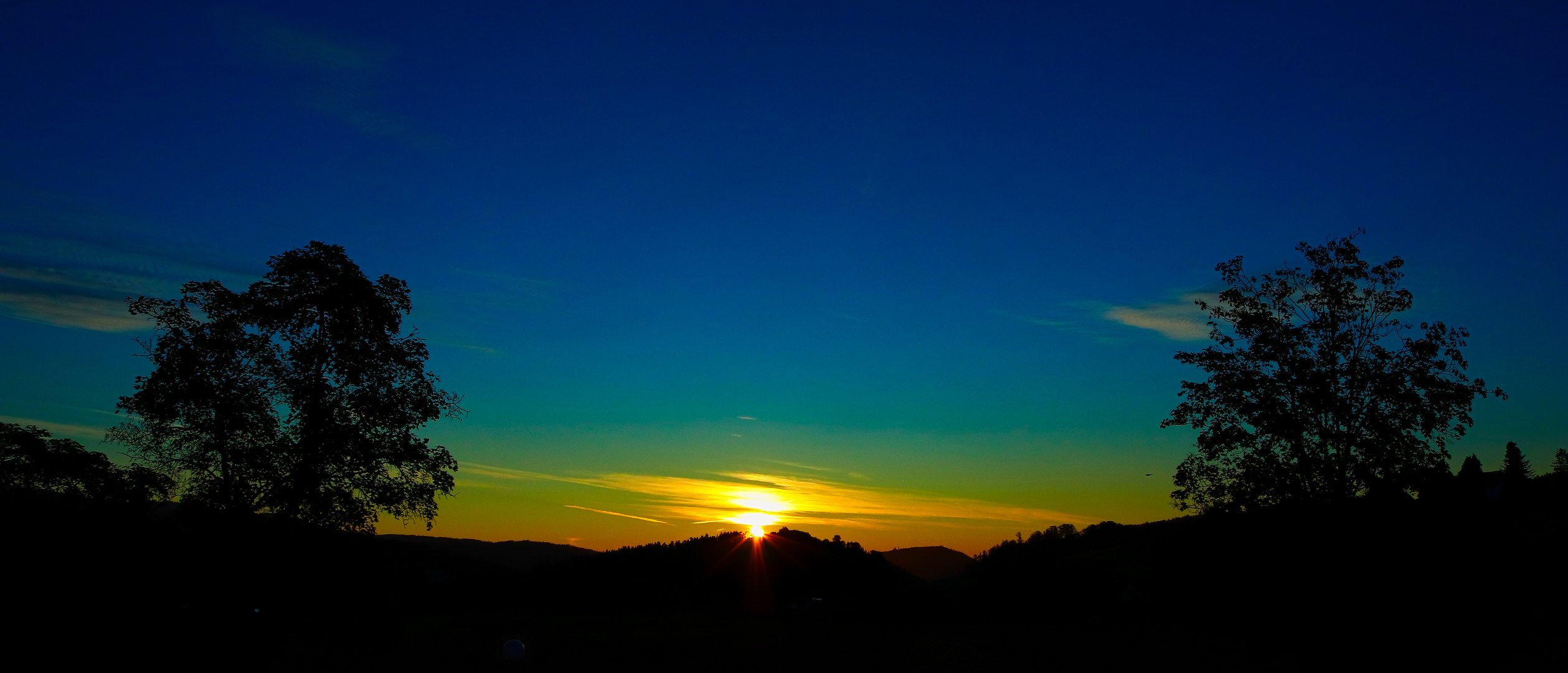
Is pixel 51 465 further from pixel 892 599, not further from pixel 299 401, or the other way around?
pixel 892 599

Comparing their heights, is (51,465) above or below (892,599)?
above

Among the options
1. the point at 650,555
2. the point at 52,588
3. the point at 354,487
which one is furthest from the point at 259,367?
the point at 650,555

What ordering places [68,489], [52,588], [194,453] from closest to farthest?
[52,588] → [68,489] → [194,453]

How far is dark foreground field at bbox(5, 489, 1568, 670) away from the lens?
659 inches

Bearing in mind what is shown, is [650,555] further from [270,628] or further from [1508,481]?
[1508,481]

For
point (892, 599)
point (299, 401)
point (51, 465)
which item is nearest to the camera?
point (299, 401)

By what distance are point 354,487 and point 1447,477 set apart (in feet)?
136

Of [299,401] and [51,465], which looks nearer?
[299,401]

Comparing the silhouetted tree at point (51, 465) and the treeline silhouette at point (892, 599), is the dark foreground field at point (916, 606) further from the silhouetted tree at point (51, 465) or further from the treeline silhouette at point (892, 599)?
the silhouetted tree at point (51, 465)

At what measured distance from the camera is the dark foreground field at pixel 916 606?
16.7 metres

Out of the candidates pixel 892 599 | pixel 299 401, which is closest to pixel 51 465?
pixel 299 401

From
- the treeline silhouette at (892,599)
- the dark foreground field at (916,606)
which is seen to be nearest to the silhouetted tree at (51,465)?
the treeline silhouette at (892,599)

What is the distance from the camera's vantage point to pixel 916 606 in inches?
1738

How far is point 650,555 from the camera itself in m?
83.1
